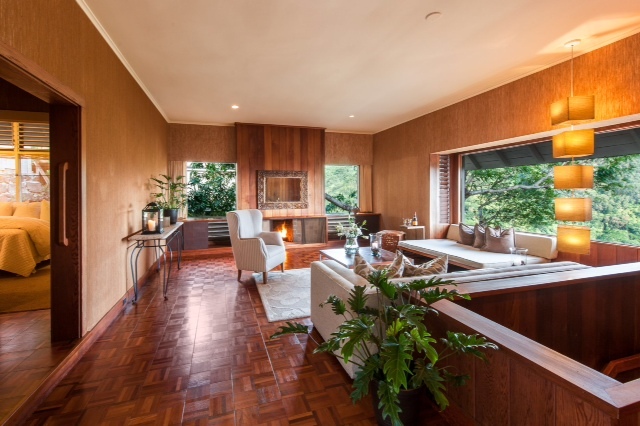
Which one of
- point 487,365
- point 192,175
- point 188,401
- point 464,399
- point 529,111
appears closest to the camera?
point 487,365

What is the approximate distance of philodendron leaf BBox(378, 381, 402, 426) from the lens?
1219mm

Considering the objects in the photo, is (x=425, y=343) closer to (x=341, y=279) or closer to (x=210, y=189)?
(x=341, y=279)

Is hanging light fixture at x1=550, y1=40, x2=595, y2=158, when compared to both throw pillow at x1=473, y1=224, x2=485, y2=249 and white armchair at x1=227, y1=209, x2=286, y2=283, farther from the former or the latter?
white armchair at x1=227, y1=209, x2=286, y2=283

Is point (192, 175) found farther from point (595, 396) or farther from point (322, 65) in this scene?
point (595, 396)

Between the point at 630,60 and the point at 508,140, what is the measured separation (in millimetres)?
1426

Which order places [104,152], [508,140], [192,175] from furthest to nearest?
[192,175] < [508,140] < [104,152]

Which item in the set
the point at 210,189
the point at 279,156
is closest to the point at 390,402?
the point at 279,156

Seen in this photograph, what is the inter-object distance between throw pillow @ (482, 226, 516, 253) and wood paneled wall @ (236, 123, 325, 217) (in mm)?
3598

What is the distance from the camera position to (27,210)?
15.9 feet

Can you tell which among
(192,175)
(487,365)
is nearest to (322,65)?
(487,365)

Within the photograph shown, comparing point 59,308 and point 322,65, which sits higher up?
point 322,65

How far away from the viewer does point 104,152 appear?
285cm

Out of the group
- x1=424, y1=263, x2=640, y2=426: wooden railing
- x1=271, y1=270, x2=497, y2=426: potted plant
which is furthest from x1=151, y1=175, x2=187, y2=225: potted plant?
x1=424, y1=263, x2=640, y2=426: wooden railing

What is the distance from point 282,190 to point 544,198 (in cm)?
470
